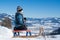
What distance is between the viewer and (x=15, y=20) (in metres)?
6.87

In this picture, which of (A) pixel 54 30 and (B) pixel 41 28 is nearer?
(B) pixel 41 28

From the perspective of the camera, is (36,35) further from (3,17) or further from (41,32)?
(3,17)

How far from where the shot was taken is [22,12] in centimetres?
679

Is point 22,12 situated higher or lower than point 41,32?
higher

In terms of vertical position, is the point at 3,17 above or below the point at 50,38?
above

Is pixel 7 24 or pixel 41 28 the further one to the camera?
pixel 7 24

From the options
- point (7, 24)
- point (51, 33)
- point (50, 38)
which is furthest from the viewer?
point (7, 24)

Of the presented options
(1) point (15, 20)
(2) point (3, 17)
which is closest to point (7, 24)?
(2) point (3, 17)

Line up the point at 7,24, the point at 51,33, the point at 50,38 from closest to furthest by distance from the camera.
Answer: the point at 50,38 < the point at 51,33 < the point at 7,24

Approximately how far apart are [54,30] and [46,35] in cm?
63

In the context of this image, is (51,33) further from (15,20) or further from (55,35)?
(15,20)

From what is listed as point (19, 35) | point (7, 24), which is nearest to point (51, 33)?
point (19, 35)

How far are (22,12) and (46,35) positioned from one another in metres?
0.90

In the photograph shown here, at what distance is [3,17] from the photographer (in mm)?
8594
